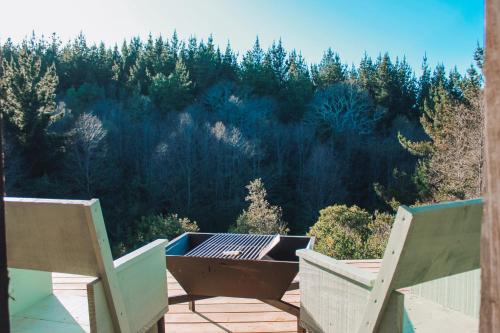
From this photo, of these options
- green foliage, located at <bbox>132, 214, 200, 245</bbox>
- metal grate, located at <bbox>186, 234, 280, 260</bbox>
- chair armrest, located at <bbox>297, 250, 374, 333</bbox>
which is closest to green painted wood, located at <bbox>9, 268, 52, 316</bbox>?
metal grate, located at <bbox>186, 234, 280, 260</bbox>

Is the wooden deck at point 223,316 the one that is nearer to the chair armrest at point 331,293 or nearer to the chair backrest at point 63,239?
the chair armrest at point 331,293

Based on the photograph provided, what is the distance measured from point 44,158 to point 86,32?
34.8 ft

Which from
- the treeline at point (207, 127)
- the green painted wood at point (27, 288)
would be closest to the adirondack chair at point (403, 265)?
the green painted wood at point (27, 288)

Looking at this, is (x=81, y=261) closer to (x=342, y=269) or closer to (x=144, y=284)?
(x=144, y=284)

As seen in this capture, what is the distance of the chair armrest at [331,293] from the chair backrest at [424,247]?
0.20ft

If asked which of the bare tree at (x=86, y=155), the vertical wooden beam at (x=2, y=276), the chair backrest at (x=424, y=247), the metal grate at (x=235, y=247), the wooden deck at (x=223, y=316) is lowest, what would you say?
the wooden deck at (x=223, y=316)

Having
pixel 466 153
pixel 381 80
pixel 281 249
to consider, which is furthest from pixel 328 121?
pixel 281 249

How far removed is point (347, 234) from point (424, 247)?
15.2 feet

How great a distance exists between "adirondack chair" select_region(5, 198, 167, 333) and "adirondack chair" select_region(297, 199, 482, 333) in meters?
0.63

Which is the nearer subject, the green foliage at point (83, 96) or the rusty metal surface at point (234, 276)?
the rusty metal surface at point (234, 276)

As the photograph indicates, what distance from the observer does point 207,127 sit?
1745cm

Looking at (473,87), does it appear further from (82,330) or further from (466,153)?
(82,330)

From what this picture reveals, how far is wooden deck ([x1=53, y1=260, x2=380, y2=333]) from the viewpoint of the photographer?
207cm

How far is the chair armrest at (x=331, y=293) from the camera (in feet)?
3.84
